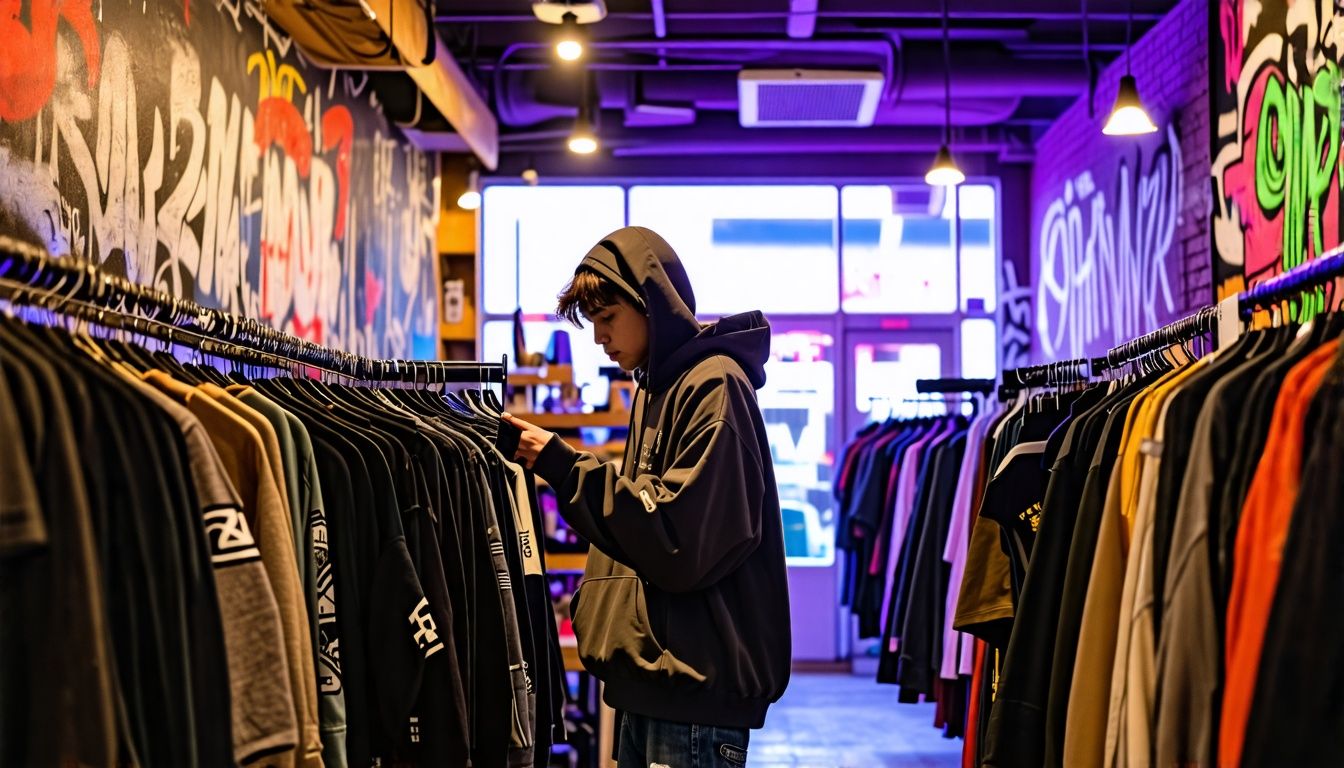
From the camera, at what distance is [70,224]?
282cm

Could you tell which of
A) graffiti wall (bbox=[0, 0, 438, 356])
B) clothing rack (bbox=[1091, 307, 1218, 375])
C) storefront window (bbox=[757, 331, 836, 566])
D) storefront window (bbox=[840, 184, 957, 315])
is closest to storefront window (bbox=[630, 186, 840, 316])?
storefront window (bbox=[840, 184, 957, 315])

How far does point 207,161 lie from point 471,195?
139 inches

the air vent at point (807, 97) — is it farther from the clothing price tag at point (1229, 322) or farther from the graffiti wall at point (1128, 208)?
the clothing price tag at point (1229, 322)

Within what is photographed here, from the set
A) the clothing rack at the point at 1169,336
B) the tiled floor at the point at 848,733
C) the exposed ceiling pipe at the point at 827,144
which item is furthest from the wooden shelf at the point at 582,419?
the exposed ceiling pipe at the point at 827,144

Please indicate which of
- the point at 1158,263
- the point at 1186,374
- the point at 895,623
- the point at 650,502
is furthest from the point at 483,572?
the point at 1158,263

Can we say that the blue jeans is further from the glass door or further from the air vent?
the glass door

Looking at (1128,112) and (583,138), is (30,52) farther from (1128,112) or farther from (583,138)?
(1128,112)

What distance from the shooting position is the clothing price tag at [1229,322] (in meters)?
2.06

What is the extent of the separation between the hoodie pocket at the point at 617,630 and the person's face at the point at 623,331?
0.46 metres

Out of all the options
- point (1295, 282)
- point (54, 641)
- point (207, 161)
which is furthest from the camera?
point (207, 161)

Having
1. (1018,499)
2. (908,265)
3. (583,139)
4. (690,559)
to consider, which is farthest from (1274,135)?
(908,265)

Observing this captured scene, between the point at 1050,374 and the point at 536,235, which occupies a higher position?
the point at 536,235

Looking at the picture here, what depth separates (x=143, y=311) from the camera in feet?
6.09

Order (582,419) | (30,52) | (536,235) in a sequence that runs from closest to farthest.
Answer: (30,52)
(582,419)
(536,235)
